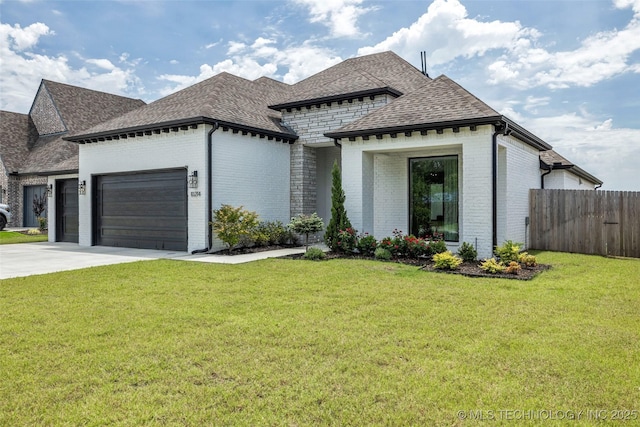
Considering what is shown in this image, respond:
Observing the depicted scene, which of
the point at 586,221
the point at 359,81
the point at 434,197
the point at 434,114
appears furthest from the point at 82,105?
the point at 586,221

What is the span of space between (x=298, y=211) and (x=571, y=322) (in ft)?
34.4

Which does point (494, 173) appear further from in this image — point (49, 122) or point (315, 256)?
point (49, 122)

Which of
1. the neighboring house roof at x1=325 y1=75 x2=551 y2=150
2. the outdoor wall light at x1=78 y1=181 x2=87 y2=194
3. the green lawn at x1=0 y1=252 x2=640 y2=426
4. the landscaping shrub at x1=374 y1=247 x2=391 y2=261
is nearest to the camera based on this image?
the green lawn at x1=0 y1=252 x2=640 y2=426

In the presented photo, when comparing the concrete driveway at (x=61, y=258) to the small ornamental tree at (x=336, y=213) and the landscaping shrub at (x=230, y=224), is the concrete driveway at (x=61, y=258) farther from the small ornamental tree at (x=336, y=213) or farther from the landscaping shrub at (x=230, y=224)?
the small ornamental tree at (x=336, y=213)

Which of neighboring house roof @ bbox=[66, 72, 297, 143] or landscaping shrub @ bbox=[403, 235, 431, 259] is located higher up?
neighboring house roof @ bbox=[66, 72, 297, 143]

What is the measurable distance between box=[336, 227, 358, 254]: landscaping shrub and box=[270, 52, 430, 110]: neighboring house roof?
475 cm

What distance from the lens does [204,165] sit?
11.8m

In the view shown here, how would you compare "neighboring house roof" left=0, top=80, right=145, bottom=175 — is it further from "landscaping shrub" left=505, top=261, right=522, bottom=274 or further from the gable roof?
"landscaping shrub" left=505, top=261, right=522, bottom=274

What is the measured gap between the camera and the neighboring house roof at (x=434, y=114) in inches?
392

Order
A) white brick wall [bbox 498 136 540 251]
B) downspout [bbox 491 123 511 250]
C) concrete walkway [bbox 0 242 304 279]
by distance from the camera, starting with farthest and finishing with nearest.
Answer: white brick wall [bbox 498 136 540 251] < downspout [bbox 491 123 511 250] < concrete walkway [bbox 0 242 304 279]

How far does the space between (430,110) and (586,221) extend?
553 cm

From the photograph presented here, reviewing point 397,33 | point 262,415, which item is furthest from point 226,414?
point 397,33

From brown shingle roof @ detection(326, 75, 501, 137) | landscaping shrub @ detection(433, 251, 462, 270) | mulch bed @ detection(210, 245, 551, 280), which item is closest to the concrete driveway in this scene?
mulch bed @ detection(210, 245, 551, 280)

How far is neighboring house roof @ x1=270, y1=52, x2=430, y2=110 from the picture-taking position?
13586 mm
